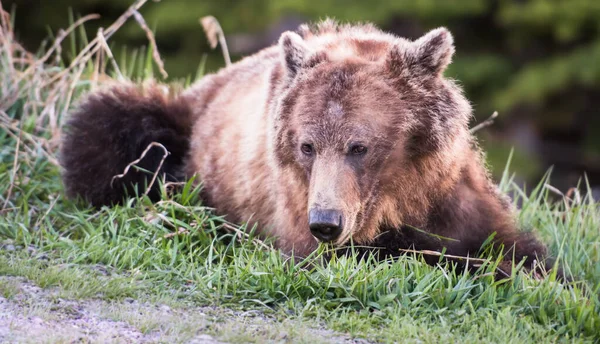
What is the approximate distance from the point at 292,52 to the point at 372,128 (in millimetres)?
731

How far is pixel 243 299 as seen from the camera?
4523 mm

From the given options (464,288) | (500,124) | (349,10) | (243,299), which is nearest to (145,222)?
(243,299)

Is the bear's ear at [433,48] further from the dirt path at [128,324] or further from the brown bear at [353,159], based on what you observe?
the dirt path at [128,324]

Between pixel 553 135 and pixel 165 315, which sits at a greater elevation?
pixel 165 315

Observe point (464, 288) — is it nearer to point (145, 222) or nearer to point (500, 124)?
point (145, 222)

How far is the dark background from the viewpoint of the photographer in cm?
1283

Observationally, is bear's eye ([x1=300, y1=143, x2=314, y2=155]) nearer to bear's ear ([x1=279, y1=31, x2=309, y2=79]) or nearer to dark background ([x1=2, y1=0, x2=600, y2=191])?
bear's ear ([x1=279, y1=31, x2=309, y2=79])

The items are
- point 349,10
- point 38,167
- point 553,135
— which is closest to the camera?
point 38,167

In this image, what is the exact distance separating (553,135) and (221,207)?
1146 cm

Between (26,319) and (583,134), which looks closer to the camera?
(26,319)

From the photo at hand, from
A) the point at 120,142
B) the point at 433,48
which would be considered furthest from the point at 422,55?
the point at 120,142

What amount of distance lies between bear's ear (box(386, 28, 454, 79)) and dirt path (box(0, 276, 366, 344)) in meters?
1.67

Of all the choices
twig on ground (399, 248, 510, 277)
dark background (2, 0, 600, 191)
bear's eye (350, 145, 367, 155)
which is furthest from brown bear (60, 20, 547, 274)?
dark background (2, 0, 600, 191)

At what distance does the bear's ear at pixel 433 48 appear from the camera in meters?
5.12
